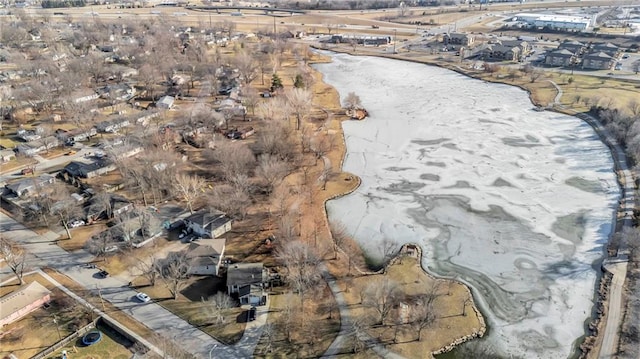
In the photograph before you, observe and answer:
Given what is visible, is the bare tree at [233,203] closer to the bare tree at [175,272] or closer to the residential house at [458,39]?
the bare tree at [175,272]

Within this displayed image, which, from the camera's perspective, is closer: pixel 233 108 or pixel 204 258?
pixel 204 258

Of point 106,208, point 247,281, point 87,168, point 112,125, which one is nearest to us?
point 247,281

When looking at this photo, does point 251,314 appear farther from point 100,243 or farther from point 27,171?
point 27,171

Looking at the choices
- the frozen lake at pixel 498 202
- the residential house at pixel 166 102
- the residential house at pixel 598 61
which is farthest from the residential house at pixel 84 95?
the residential house at pixel 598 61

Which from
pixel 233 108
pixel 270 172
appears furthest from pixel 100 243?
pixel 233 108

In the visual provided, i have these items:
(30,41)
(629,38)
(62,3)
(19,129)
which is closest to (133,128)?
(19,129)

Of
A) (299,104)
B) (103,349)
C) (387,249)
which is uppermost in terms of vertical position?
(299,104)
